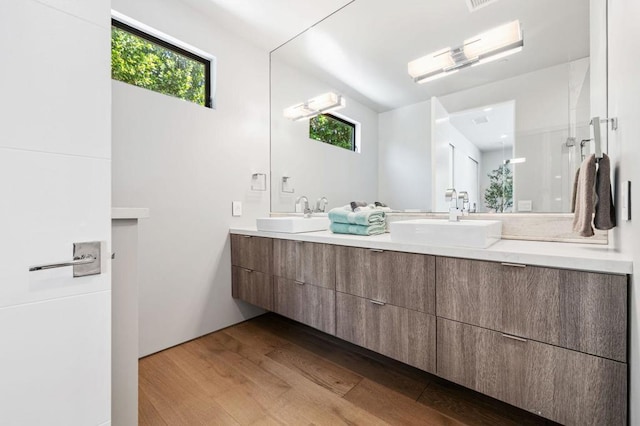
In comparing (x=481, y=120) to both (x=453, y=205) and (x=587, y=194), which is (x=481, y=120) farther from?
(x=587, y=194)

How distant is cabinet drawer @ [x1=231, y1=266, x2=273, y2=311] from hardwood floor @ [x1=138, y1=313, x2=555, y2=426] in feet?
1.02

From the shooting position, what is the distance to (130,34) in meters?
1.88

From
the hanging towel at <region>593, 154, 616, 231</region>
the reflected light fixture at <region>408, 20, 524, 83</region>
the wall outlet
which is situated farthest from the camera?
the wall outlet

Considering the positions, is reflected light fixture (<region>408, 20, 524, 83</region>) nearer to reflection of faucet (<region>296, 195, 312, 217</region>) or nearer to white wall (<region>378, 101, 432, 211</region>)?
white wall (<region>378, 101, 432, 211</region>)

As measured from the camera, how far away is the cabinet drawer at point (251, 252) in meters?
2.08

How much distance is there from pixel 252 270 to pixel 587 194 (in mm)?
2022

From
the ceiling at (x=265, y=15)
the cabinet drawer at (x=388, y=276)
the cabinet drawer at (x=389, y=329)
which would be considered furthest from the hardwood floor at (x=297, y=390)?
the ceiling at (x=265, y=15)

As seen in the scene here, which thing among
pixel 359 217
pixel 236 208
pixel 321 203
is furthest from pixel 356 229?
pixel 236 208

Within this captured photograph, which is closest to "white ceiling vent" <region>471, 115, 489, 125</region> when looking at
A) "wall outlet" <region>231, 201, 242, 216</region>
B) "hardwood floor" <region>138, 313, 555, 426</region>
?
"hardwood floor" <region>138, 313, 555, 426</region>

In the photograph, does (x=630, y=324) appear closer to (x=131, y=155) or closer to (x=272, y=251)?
(x=272, y=251)

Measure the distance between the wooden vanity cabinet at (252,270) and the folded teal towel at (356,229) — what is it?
53cm
